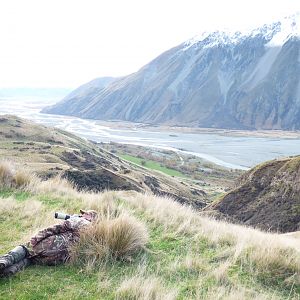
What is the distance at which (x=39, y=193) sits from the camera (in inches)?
496

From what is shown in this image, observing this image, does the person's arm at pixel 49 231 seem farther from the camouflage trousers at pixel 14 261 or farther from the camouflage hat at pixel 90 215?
the camouflage hat at pixel 90 215

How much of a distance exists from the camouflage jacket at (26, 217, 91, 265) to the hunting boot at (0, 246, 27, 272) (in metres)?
0.16

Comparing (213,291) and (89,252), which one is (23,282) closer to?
(89,252)

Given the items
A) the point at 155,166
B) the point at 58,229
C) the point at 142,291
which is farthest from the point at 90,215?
the point at 155,166

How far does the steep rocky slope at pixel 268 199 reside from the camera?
81.8 feet

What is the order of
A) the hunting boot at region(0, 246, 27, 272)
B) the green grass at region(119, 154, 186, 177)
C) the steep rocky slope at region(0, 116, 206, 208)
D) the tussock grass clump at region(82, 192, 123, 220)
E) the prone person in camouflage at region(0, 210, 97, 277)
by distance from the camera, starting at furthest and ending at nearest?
1. the green grass at region(119, 154, 186, 177)
2. the steep rocky slope at region(0, 116, 206, 208)
3. the tussock grass clump at region(82, 192, 123, 220)
4. the prone person in camouflage at region(0, 210, 97, 277)
5. the hunting boot at region(0, 246, 27, 272)

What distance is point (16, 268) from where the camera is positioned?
20.9 ft

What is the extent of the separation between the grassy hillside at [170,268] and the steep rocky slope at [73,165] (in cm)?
1271

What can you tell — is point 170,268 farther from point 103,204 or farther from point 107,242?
point 103,204

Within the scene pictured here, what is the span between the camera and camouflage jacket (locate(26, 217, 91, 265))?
691 centimetres

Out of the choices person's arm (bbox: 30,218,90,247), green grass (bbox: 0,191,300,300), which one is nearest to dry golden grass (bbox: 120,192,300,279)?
green grass (bbox: 0,191,300,300)

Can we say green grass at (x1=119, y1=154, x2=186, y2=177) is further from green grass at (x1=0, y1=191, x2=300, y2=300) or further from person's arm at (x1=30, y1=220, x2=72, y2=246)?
person's arm at (x1=30, y1=220, x2=72, y2=246)

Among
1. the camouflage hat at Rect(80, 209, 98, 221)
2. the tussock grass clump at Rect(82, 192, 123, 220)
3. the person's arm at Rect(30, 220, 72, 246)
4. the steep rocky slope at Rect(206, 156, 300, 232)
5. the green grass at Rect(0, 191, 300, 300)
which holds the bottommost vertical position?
the steep rocky slope at Rect(206, 156, 300, 232)

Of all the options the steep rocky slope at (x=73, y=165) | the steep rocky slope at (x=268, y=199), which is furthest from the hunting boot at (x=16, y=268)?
the steep rocky slope at (x=268, y=199)
